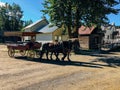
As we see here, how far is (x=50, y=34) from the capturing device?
51375mm

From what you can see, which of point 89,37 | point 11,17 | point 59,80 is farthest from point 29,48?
point 11,17

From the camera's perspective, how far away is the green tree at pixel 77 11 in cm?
3391

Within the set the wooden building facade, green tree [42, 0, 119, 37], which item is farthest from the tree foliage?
green tree [42, 0, 119, 37]

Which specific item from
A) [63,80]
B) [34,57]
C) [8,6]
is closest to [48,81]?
[63,80]

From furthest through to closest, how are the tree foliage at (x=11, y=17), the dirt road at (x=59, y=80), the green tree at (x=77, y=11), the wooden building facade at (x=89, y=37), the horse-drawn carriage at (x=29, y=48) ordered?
the tree foliage at (x=11, y=17), the wooden building facade at (x=89, y=37), the green tree at (x=77, y=11), the horse-drawn carriage at (x=29, y=48), the dirt road at (x=59, y=80)

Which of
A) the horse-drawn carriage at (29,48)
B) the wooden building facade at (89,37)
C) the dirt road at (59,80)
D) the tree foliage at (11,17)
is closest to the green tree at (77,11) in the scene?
the wooden building facade at (89,37)

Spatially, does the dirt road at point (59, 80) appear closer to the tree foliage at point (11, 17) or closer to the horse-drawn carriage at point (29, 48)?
the horse-drawn carriage at point (29, 48)

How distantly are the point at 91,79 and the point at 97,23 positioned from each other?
76.8ft

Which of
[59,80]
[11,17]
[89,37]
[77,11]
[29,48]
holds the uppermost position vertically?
[11,17]

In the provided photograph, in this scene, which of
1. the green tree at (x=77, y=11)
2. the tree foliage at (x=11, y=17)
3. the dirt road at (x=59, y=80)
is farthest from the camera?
the tree foliage at (x=11, y=17)

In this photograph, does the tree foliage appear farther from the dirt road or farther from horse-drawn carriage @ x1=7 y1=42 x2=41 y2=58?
the dirt road

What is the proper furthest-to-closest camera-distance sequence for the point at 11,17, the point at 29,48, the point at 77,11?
the point at 11,17
the point at 77,11
the point at 29,48

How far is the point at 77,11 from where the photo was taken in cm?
3594

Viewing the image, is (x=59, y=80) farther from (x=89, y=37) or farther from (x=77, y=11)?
(x=89, y=37)
